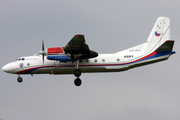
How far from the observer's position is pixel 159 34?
33.4 meters

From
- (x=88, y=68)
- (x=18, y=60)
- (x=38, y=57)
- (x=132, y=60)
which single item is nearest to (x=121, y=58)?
(x=132, y=60)

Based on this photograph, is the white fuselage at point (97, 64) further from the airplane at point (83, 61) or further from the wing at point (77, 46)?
the wing at point (77, 46)

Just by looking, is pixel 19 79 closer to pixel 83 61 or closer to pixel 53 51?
pixel 53 51

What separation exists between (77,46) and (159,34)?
9.22 m

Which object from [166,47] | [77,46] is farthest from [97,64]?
[166,47]

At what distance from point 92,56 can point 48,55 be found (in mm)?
4026

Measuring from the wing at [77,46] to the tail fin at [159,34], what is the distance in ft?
22.5

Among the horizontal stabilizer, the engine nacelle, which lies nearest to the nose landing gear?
the engine nacelle

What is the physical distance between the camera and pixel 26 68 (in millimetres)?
32062

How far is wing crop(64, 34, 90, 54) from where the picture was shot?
2833cm

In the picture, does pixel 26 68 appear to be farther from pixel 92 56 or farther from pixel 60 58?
pixel 92 56

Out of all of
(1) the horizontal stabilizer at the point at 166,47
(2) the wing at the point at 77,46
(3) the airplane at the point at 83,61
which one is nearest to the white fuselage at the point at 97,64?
(3) the airplane at the point at 83,61

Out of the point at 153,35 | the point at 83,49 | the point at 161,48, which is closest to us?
the point at 83,49

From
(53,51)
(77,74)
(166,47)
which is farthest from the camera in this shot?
(166,47)
